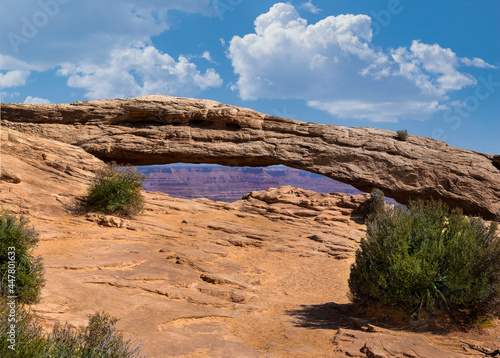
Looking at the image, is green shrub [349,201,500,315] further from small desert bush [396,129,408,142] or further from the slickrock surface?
small desert bush [396,129,408,142]

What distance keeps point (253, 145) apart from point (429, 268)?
49.4ft

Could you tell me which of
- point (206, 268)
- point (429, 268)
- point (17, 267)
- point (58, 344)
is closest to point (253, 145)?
point (206, 268)

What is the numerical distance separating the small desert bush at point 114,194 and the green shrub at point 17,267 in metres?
7.81

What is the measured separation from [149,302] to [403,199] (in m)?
18.3

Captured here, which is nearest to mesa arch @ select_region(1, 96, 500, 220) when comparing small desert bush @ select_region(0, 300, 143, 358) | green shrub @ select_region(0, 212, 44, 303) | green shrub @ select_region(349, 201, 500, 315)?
green shrub @ select_region(349, 201, 500, 315)

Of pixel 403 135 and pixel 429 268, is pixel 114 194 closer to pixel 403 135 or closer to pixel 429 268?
pixel 429 268

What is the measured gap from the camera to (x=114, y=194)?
1588 cm

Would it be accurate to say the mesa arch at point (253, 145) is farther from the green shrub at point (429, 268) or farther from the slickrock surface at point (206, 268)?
the green shrub at point (429, 268)

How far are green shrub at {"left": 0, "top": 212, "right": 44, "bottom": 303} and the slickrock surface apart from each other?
0.35 m

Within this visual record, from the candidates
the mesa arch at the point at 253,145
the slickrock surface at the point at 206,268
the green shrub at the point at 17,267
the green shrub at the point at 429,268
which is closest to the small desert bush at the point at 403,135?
the mesa arch at the point at 253,145

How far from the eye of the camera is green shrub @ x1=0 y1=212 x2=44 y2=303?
22.3ft

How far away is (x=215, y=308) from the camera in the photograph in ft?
29.6

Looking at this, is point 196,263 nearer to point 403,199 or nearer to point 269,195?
point 269,195

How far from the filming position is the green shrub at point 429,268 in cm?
738
